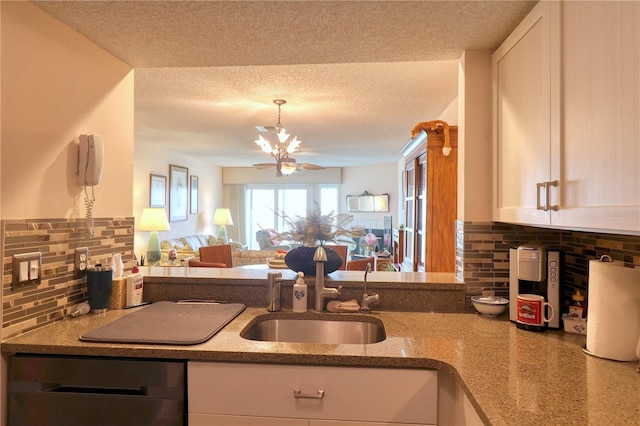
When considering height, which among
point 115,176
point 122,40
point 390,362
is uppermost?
point 122,40

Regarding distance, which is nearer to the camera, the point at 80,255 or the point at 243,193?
the point at 80,255

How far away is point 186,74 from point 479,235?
2290 millimetres

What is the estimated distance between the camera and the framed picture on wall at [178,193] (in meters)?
6.03

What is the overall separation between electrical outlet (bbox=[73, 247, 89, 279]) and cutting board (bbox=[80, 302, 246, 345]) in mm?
267

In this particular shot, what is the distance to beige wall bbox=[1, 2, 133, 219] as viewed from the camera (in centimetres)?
129

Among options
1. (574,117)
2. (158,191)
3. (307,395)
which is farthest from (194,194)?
(574,117)

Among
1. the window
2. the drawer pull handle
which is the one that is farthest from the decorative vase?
the window

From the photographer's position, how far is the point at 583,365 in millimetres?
1126

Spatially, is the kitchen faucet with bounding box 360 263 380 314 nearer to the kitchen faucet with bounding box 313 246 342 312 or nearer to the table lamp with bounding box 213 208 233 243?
the kitchen faucet with bounding box 313 246 342 312

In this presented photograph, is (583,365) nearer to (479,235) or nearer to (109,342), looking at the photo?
(479,235)

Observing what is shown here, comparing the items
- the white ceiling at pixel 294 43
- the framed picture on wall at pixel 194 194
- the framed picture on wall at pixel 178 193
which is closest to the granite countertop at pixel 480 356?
the white ceiling at pixel 294 43

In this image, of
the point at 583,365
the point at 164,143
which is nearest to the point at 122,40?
the point at 583,365

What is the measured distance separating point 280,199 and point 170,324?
735cm

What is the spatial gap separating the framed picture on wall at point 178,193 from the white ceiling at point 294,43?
2.73 m
